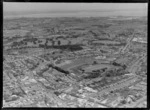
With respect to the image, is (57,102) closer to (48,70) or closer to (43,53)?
(48,70)

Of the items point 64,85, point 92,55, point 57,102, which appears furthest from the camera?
point 92,55

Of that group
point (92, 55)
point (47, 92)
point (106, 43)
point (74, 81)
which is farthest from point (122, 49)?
point (47, 92)

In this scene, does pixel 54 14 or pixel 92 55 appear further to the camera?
pixel 92 55

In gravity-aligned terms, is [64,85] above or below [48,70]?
below

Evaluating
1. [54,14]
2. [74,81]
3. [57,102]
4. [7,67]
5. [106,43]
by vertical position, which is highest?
[54,14]

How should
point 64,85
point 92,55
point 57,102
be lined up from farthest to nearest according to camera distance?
point 92,55 < point 64,85 < point 57,102
